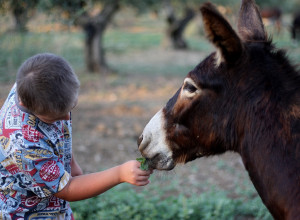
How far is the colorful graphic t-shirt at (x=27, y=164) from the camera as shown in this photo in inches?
86.4

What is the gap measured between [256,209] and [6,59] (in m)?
3.88

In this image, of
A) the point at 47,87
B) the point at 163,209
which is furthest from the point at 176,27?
the point at 47,87

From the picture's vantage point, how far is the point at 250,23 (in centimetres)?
249

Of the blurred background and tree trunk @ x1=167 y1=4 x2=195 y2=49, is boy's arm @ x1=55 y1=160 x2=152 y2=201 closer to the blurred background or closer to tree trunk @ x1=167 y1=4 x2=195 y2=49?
the blurred background

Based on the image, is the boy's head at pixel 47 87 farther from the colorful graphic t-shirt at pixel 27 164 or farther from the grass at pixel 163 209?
the grass at pixel 163 209

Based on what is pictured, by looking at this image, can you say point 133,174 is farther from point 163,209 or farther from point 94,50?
point 94,50

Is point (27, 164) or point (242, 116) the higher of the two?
point (242, 116)

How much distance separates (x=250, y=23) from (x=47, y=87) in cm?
128

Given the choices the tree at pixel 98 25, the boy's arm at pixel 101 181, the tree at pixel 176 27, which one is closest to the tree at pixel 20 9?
the tree at pixel 98 25

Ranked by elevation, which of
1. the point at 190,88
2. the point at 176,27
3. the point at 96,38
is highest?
the point at 190,88

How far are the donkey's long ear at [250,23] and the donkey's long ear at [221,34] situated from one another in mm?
314

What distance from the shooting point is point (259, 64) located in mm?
2121

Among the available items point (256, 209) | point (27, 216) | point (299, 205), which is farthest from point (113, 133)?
point (299, 205)

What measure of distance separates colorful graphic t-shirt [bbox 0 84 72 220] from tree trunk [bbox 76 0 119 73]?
10.7 metres
